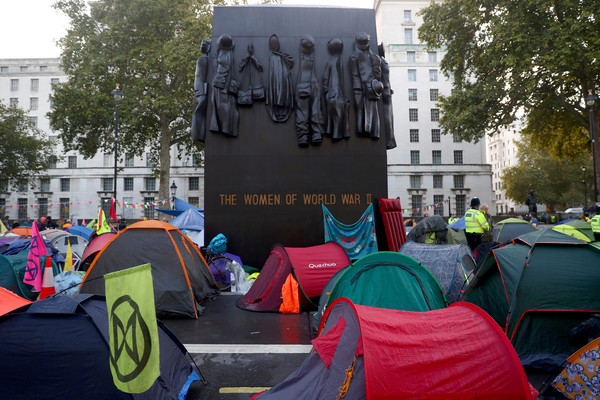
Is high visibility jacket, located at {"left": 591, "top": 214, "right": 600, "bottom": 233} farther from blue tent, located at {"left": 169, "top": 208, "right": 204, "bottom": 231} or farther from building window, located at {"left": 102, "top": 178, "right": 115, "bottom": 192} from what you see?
building window, located at {"left": 102, "top": 178, "right": 115, "bottom": 192}

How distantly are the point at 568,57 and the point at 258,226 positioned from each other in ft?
58.9

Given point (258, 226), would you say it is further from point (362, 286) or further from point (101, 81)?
point (101, 81)

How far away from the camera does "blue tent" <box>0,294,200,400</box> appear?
3.38 metres

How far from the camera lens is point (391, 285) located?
534 cm

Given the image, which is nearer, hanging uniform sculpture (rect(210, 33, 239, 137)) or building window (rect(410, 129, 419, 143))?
hanging uniform sculpture (rect(210, 33, 239, 137))

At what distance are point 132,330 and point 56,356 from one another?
1.11 metres

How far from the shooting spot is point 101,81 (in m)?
24.4

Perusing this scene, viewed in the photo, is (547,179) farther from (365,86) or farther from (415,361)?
(415,361)

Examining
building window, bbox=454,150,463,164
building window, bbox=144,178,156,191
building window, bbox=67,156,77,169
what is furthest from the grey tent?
building window, bbox=67,156,77,169

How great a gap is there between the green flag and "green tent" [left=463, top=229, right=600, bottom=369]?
444 centimetres

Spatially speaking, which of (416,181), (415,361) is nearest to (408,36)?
(416,181)

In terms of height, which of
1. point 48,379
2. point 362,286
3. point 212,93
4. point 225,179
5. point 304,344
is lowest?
point 304,344

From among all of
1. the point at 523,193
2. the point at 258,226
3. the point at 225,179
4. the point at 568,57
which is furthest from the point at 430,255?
the point at 523,193

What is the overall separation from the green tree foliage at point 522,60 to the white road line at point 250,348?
780 inches
